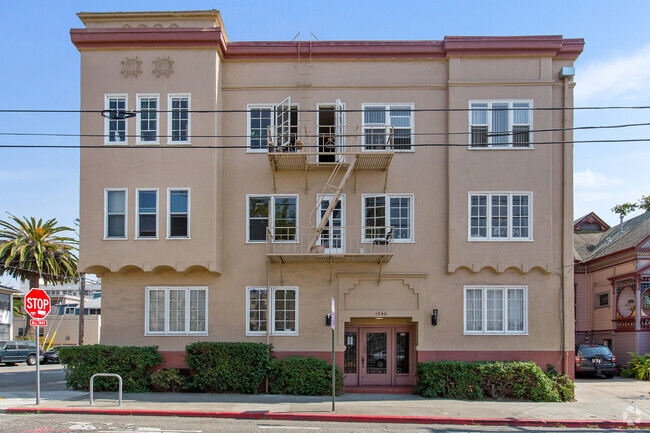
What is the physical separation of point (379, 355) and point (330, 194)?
539 centimetres

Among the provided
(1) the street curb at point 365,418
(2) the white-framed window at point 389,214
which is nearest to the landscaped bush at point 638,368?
(1) the street curb at point 365,418

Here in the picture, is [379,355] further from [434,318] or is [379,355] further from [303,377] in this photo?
[303,377]

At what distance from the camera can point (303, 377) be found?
17.7m

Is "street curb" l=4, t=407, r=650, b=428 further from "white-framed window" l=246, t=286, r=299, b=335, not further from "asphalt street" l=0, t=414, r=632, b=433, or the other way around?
"white-framed window" l=246, t=286, r=299, b=335

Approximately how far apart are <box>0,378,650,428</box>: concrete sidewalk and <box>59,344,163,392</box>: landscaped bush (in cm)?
58

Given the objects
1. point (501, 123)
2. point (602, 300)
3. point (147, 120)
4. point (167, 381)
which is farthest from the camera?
point (602, 300)

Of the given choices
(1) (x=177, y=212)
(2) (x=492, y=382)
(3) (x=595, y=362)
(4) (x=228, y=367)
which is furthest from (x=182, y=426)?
(3) (x=595, y=362)

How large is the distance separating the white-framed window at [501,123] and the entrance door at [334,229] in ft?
15.1

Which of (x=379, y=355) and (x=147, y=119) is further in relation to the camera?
(x=379, y=355)

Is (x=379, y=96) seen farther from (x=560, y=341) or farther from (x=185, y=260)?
(x=560, y=341)

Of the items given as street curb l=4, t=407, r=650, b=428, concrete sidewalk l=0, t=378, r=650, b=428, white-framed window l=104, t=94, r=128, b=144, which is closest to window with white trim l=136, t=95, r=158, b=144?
white-framed window l=104, t=94, r=128, b=144

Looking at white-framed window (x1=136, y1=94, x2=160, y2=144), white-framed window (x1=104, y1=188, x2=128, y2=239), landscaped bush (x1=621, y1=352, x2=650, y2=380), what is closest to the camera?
white-framed window (x1=104, y1=188, x2=128, y2=239)

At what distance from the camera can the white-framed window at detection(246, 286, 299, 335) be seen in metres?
19.1

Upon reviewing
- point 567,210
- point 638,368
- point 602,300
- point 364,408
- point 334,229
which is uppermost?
point 567,210
